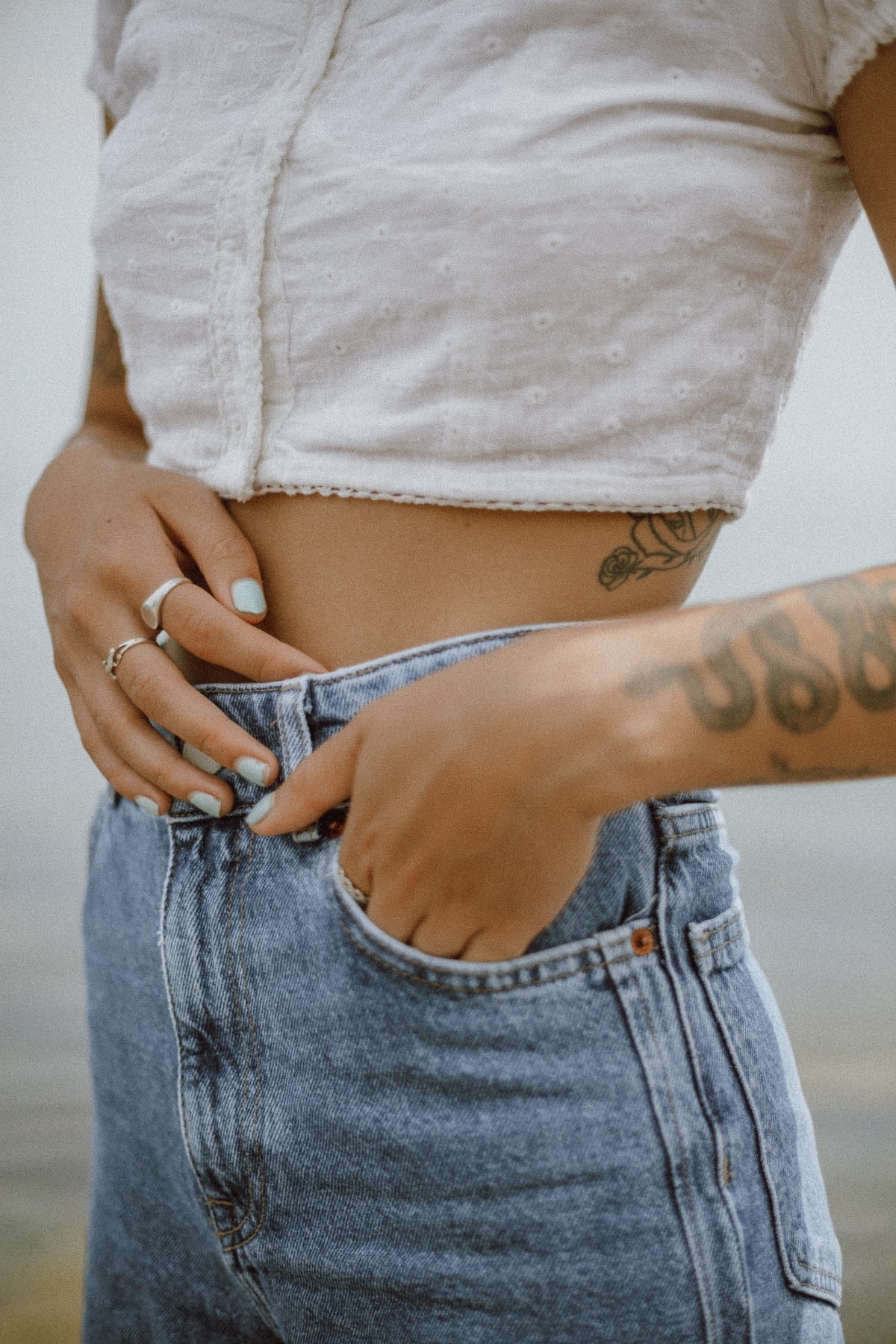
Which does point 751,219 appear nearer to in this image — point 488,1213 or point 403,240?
point 403,240

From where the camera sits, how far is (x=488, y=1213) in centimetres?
54

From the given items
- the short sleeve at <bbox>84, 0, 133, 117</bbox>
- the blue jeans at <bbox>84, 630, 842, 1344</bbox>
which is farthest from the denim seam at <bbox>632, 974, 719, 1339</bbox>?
the short sleeve at <bbox>84, 0, 133, 117</bbox>

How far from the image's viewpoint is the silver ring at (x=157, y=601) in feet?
2.15

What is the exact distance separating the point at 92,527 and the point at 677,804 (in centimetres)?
44

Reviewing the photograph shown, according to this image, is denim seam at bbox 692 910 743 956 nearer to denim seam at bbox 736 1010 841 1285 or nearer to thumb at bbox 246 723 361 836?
denim seam at bbox 736 1010 841 1285

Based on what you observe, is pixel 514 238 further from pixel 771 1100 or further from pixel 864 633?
pixel 771 1100

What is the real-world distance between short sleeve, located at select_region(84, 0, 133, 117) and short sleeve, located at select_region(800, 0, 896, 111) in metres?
0.55

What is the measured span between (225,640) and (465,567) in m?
0.15

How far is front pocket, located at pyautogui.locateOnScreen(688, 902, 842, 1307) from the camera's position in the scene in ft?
1.81

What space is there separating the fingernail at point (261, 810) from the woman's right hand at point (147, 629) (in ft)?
0.05

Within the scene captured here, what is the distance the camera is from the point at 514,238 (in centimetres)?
56

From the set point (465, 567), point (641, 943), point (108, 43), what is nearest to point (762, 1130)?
point (641, 943)

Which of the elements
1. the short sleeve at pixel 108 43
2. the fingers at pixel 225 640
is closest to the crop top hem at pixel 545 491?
the fingers at pixel 225 640

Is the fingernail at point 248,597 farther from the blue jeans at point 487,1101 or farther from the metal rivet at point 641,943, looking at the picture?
the metal rivet at point 641,943
